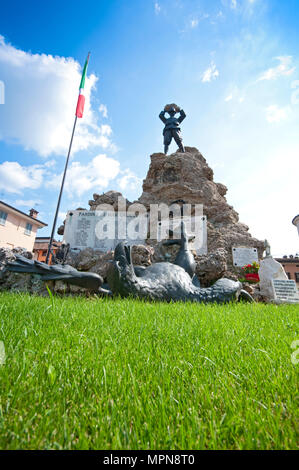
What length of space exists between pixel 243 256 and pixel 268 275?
1.37 m

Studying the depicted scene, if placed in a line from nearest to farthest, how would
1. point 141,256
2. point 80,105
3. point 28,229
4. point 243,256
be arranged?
point 141,256 → point 243,256 → point 80,105 → point 28,229

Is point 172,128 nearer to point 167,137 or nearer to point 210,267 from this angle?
point 167,137

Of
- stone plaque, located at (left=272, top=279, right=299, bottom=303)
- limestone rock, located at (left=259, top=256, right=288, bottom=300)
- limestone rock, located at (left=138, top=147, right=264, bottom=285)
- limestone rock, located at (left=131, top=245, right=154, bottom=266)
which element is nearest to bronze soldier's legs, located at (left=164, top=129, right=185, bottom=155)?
limestone rock, located at (left=138, top=147, right=264, bottom=285)

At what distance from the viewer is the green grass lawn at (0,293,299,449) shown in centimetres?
56

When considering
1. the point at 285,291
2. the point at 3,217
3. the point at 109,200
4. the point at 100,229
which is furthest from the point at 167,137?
the point at 3,217

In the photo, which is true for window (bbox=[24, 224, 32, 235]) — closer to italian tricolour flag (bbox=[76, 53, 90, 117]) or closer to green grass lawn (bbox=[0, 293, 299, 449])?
italian tricolour flag (bbox=[76, 53, 90, 117])

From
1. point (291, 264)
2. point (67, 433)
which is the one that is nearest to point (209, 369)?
point (67, 433)

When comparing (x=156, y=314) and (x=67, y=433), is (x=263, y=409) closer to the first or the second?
(x=67, y=433)

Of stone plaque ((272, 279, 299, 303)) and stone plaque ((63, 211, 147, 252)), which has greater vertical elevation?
stone plaque ((63, 211, 147, 252))

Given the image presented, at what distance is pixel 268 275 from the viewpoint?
6.01 metres

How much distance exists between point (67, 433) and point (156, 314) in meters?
1.54

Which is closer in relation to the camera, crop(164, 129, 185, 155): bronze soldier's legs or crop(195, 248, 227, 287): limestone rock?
crop(195, 248, 227, 287): limestone rock

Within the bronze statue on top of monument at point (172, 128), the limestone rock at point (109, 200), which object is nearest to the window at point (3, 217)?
the limestone rock at point (109, 200)

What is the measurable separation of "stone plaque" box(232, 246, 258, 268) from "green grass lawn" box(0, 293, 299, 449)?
20.1ft
